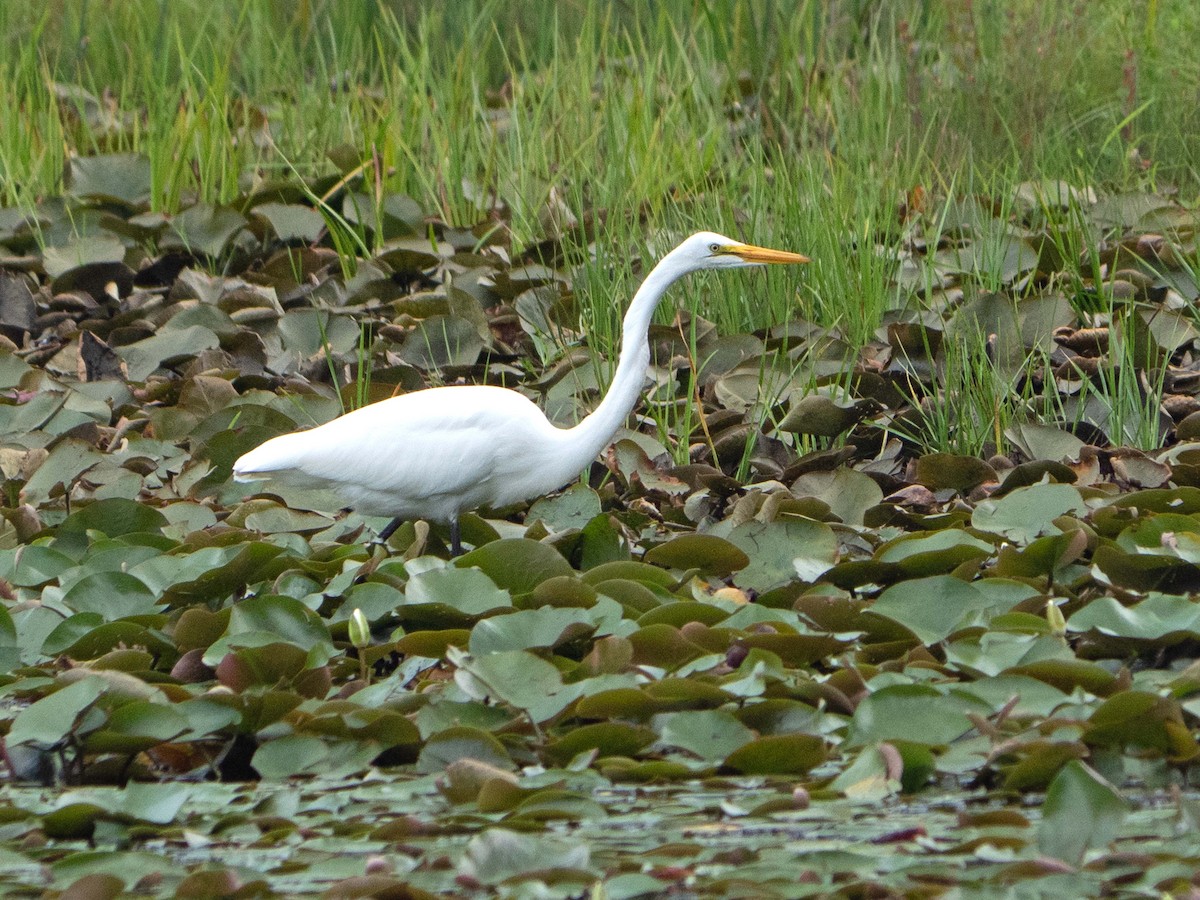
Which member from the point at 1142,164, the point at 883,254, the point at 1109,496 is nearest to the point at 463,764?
the point at 1109,496

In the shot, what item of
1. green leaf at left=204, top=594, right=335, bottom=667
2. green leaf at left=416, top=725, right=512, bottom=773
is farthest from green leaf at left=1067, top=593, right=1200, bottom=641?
green leaf at left=204, top=594, right=335, bottom=667

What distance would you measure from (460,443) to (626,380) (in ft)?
1.42

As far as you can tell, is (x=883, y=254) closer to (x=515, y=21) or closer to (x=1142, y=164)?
(x=1142, y=164)

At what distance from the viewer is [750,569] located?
3.52 metres

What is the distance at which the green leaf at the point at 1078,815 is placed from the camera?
85.8 inches

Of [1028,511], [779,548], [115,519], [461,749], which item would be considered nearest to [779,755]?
[461,749]

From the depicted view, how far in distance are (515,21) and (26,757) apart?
6.18 meters

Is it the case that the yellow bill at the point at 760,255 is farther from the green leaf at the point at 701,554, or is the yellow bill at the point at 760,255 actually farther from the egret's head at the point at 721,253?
the green leaf at the point at 701,554

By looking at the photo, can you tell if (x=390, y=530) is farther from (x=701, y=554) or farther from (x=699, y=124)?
(x=699, y=124)

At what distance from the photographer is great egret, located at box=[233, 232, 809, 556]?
4027 millimetres

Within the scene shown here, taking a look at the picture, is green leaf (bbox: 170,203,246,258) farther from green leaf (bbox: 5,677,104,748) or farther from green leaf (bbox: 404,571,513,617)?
green leaf (bbox: 5,677,104,748)

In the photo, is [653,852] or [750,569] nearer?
[653,852]

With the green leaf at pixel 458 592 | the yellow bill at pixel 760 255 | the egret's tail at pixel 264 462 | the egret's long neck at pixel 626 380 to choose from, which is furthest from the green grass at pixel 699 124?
the green leaf at pixel 458 592

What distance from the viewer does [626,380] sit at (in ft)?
13.2
